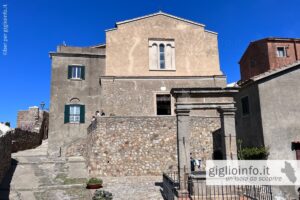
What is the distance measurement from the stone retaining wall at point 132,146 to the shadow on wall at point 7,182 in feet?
15.7

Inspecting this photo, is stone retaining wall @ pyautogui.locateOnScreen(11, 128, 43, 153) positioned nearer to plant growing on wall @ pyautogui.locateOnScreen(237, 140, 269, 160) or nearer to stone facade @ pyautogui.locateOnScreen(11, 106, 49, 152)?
stone facade @ pyautogui.locateOnScreen(11, 106, 49, 152)

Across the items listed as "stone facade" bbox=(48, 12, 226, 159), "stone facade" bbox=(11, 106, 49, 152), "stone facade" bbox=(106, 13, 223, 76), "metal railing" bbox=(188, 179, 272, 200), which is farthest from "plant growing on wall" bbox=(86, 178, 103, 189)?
"stone facade" bbox=(11, 106, 49, 152)

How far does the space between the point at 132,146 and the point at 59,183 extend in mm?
5461

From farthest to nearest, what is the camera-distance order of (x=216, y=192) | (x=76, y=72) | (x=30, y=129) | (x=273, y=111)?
(x=30, y=129), (x=76, y=72), (x=273, y=111), (x=216, y=192)

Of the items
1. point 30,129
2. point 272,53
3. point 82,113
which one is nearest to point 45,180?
point 82,113

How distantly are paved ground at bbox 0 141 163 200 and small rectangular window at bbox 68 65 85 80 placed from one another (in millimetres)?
8030

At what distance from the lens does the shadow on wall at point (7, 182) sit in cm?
1288

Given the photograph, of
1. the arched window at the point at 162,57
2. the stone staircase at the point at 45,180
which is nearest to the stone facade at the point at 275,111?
the arched window at the point at 162,57

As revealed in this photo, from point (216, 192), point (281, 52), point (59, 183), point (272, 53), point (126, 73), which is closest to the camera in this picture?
point (216, 192)

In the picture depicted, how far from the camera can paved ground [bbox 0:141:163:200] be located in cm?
1314

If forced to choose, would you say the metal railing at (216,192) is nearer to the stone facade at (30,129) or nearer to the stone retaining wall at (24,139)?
the stone retaining wall at (24,139)

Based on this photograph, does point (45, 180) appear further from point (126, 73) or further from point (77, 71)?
point (77, 71)

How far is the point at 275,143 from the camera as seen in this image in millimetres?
16922

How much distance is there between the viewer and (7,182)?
14.7m
